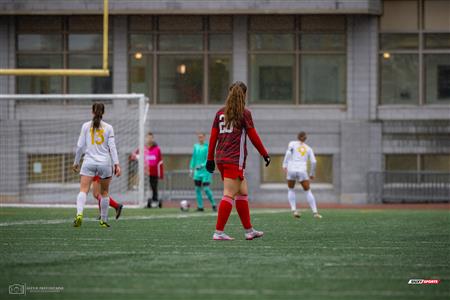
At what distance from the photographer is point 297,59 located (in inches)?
1535

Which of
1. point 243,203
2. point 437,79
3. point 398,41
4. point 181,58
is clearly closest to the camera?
point 243,203

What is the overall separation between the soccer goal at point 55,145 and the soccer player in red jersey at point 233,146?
13.9 m

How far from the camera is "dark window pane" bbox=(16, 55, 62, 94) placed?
39188mm

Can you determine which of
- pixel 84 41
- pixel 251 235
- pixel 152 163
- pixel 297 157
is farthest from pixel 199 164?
pixel 251 235

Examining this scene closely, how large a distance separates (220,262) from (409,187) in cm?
2642

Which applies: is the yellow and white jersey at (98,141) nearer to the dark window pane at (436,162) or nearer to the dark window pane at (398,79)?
the dark window pane at (398,79)

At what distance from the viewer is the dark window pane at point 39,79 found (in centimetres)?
3919

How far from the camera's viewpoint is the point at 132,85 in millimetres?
39312

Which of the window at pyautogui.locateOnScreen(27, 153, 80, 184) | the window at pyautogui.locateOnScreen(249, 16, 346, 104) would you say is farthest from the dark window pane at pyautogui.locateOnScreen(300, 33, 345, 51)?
the window at pyautogui.locateOnScreen(27, 153, 80, 184)

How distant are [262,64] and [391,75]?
432 cm

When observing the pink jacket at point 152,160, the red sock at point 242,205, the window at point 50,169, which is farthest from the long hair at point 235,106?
the window at point 50,169

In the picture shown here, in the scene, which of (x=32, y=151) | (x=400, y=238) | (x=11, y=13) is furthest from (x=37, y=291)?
(x=11, y=13)

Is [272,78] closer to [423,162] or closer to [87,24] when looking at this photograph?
[423,162]

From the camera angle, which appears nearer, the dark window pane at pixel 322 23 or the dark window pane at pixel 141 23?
the dark window pane at pixel 322 23
